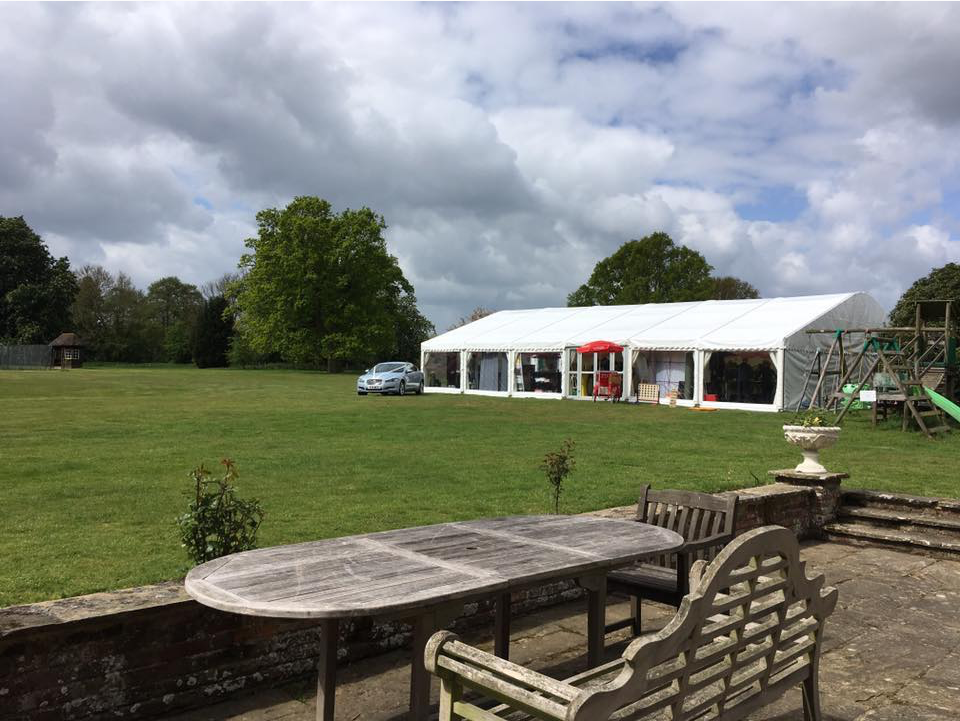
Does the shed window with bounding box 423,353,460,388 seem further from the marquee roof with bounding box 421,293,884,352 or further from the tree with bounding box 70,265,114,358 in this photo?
the tree with bounding box 70,265,114,358

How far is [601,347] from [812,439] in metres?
19.9

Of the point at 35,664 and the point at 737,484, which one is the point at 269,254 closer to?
the point at 737,484

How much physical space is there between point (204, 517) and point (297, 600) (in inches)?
70.7

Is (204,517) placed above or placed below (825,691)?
above

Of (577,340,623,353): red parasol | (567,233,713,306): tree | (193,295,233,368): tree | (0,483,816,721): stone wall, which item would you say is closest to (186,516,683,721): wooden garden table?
(0,483,816,721): stone wall

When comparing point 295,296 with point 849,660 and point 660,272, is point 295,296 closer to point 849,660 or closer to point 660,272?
point 660,272

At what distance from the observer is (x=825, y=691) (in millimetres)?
3672

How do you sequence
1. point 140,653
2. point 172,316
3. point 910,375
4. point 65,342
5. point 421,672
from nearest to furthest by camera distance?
point 421,672 → point 140,653 → point 910,375 → point 65,342 → point 172,316

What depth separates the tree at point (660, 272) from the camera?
184 feet

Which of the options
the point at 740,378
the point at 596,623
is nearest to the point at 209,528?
the point at 596,623

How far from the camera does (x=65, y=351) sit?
56625 mm

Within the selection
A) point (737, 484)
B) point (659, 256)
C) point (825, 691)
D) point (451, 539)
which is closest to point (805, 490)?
point (737, 484)

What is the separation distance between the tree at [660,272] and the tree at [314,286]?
1925cm

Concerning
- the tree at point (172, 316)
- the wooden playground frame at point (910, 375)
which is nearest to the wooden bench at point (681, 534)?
the wooden playground frame at point (910, 375)
